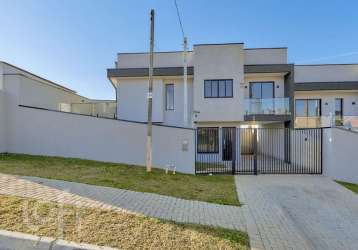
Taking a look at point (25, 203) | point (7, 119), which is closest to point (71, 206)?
point (25, 203)

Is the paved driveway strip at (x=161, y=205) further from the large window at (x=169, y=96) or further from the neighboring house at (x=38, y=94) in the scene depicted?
the large window at (x=169, y=96)

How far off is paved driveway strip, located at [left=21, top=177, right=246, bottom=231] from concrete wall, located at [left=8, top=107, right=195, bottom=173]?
4.36m

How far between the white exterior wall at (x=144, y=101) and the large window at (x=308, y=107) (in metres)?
8.91

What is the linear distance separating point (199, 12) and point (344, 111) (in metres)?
14.3

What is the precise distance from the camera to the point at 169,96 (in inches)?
669

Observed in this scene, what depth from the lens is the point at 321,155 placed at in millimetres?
11016

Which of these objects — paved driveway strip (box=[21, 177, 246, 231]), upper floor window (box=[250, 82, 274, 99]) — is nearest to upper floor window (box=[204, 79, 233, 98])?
upper floor window (box=[250, 82, 274, 99])

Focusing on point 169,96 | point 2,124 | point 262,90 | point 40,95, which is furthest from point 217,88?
point 2,124

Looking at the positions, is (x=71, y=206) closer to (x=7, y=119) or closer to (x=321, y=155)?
(x=7, y=119)

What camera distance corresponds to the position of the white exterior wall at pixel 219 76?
15312 millimetres

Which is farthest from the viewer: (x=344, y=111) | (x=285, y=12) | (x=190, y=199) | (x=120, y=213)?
(x=344, y=111)

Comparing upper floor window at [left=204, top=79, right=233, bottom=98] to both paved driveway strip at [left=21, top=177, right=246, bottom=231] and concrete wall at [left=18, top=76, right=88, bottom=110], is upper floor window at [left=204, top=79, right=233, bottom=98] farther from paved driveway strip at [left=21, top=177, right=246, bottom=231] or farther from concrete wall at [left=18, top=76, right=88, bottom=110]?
paved driveway strip at [left=21, top=177, right=246, bottom=231]

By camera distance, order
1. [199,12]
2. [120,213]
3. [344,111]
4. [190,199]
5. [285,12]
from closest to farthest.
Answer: [120,213] < [190,199] < [199,12] < [285,12] < [344,111]

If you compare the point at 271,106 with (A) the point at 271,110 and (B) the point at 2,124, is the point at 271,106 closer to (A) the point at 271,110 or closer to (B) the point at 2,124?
(A) the point at 271,110
